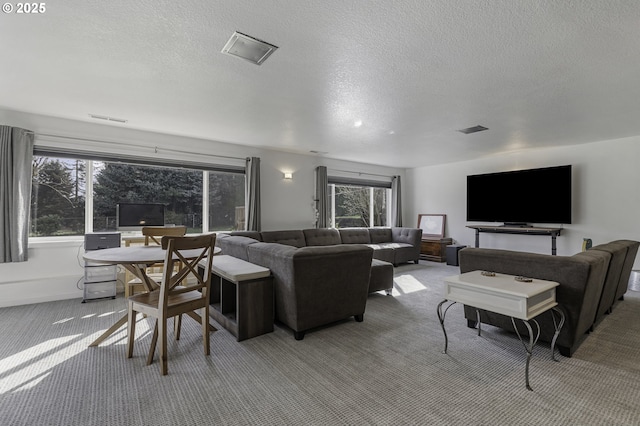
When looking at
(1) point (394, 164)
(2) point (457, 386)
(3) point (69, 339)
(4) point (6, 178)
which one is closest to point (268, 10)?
(2) point (457, 386)

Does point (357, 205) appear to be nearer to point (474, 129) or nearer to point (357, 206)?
point (357, 206)

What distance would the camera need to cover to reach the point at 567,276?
89.4 inches

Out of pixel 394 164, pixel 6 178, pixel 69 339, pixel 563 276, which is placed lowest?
pixel 69 339

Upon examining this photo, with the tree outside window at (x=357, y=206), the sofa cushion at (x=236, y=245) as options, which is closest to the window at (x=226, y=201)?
the sofa cushion at (x=236, y=245)

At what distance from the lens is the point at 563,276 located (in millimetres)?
2289

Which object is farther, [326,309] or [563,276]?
[326,309]

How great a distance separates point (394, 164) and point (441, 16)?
5854 mm

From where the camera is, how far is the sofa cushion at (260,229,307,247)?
17.3ft

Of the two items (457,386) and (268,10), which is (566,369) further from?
(268,10)

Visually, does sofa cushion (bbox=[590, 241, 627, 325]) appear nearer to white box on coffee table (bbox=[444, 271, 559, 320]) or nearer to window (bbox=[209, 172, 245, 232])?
white box on coffee table (bbox=[444, 271, 559, 320])

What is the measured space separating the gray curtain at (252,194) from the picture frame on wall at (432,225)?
14.2ft

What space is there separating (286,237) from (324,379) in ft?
11.8

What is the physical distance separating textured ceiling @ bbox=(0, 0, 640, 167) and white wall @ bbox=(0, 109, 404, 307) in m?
0.26

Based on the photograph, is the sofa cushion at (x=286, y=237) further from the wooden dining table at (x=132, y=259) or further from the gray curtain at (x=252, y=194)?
the wooden dining table at (x=132, y=259)
